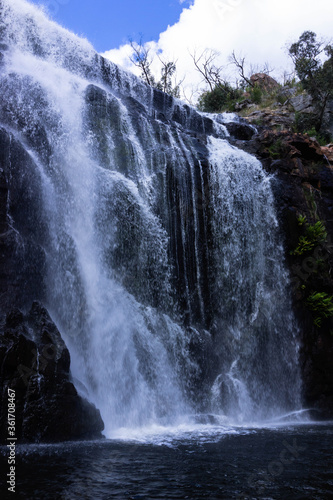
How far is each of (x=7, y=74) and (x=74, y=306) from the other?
768 centimetres

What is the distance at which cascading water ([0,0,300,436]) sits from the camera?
959 cm

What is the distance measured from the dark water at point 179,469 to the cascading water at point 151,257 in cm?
236

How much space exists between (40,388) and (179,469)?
3.11 metres

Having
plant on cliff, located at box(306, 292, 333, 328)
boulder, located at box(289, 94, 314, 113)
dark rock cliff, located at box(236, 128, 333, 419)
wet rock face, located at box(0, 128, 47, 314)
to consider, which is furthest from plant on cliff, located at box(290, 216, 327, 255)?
boulder, located at box(289, 94, 314, 113)

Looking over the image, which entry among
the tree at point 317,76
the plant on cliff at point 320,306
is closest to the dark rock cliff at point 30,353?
the plant on cliff at point 320,306

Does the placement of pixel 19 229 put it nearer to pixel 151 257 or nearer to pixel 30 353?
pixel 30 353

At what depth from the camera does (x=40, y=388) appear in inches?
283

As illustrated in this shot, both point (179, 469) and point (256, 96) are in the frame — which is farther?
point (256, 96)

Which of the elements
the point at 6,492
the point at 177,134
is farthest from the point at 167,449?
the point at 177,134

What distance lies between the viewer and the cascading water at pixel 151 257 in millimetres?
9594

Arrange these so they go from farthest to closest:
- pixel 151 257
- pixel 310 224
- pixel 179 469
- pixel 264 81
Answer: pixel 264 81
pixel 310 224
pixel 151 257
pixel 179 469

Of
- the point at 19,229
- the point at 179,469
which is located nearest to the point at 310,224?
the point at 19,229

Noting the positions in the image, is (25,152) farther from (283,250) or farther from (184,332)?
(283,250)

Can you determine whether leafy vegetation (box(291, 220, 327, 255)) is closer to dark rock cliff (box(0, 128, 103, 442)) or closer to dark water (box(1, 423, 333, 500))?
dark water (box(1, 423, 333, 500))
